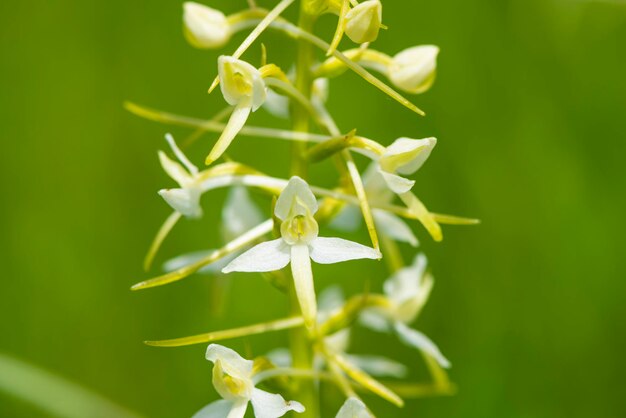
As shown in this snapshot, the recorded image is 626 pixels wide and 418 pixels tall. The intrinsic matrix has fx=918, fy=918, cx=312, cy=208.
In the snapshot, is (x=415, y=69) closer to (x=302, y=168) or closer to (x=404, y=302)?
(x=302, y=168)

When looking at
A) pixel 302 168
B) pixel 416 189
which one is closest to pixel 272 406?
pixel 302 168

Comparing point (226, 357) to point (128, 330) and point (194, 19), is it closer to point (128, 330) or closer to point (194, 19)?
point (194, 19)

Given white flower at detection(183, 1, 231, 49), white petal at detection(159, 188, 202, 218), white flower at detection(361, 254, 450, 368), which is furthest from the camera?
white flower at detection(361, 254, 450, 368)

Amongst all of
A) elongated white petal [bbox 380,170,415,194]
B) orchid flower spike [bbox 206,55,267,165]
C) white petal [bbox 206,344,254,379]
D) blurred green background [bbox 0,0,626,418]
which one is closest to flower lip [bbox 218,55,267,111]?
orchid flower spike [bbox 206,55,267,165]

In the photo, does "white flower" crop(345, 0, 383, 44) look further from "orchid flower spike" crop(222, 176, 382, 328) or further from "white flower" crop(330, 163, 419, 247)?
"white flower" crop(330, 163, 419, 247)

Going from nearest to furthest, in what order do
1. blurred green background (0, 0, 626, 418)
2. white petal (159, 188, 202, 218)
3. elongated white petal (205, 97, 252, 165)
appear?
elongated white petal (205, 97, 252, 165)
white petal (159, 188, 202, 218)
blurred green background (0, 0, 626, 418)

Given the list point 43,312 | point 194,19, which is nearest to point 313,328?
point 194,19
